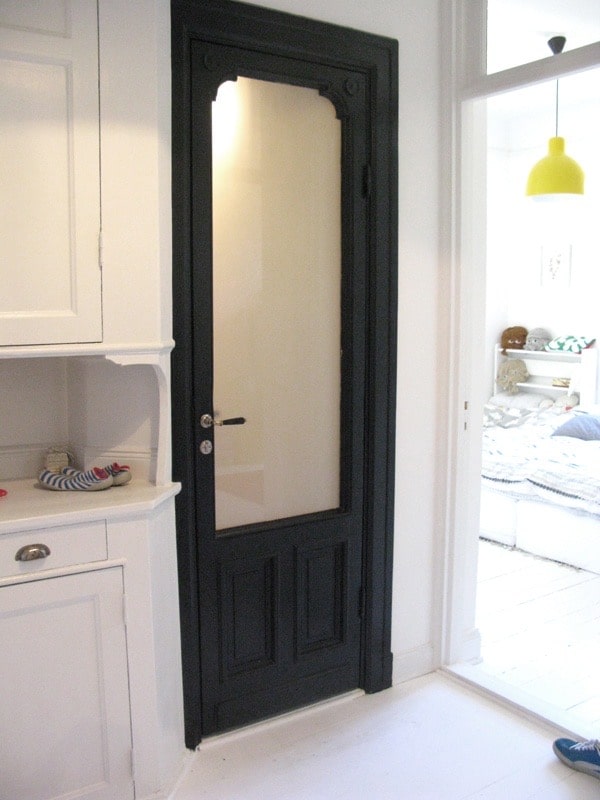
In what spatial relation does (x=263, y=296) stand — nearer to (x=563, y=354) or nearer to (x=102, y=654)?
(x=102, y=654)

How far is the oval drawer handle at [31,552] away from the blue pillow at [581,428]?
384 centimetres

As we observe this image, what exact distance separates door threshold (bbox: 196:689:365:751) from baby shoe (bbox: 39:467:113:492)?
967 millimetres

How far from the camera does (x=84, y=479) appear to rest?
2156 millimetres

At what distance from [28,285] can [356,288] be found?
3.78 feet

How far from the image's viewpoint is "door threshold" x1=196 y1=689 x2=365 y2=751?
98.7 inches

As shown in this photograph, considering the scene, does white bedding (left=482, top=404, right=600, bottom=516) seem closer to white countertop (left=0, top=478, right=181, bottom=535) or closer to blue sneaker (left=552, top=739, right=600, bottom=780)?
blue sneaker (left=552, top=739, right=600, bottom=780)

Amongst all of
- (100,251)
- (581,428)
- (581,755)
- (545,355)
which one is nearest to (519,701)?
(581,755)

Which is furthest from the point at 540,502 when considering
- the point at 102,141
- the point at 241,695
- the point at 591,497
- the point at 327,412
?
the point at 102,141

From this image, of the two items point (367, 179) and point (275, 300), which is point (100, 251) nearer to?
point (275, 300)

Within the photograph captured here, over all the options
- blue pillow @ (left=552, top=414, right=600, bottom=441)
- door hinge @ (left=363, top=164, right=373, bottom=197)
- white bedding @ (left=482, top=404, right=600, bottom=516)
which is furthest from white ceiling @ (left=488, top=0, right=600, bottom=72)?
blue pillow @ (left=552, top=414, right=600, bottom=441)

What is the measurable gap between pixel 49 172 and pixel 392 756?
202cm

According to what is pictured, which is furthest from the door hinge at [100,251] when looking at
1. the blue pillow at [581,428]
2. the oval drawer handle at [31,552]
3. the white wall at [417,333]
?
the blue pillow at [581,428]

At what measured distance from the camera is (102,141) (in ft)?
6.48

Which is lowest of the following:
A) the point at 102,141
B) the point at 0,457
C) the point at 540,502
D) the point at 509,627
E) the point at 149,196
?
the point at 509,627
